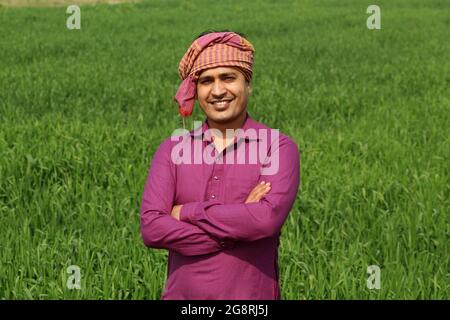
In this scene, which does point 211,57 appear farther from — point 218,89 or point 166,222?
point 166,222

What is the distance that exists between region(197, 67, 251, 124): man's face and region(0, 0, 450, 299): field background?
156cm

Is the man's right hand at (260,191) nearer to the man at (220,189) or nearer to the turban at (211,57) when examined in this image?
the man at (220,189)

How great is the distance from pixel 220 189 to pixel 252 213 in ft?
0.43

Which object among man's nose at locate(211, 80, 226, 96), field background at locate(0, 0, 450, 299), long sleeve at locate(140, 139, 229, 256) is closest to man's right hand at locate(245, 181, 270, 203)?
long sleeve at locate(140, 139, 229, 256)

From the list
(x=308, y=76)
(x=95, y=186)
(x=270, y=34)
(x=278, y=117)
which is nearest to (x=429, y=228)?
(x=95, y=186)

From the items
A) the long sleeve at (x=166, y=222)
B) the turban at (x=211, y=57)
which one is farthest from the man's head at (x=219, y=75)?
the long sleeve at (x=166, y=222)

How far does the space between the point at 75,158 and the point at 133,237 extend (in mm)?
1623

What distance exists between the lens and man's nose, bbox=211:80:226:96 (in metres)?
2.11

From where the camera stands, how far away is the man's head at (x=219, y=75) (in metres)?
2.13

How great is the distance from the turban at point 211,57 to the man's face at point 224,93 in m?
0.02

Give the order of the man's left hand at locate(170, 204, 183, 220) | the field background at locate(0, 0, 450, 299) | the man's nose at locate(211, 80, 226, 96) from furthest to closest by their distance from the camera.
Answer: the field background at locate(0, 0, 450, 299) < the man's left hand at locate(170, 204, 183, 220) < the man's nose at locate(211, 80, 226, 96)

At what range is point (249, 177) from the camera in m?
2.19

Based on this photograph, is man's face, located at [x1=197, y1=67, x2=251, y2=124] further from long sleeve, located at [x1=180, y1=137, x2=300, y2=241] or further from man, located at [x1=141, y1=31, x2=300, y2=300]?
long sleeve, located at [x1=180, y1=137, x2=300, y2=241]
